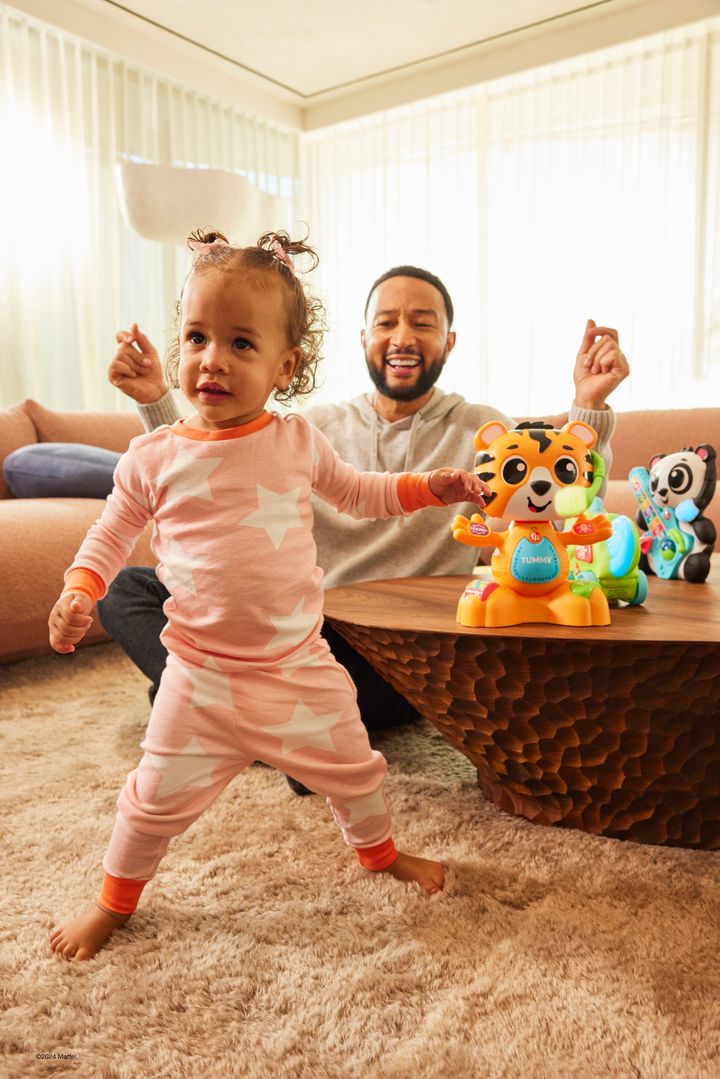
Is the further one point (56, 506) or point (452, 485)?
point (56, 506)

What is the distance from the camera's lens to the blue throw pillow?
8.28ft

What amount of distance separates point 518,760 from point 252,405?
639 millimetres

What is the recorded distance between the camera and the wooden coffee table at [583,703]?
3.33ft

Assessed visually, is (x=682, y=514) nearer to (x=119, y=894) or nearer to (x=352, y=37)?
(x=119, y=894)

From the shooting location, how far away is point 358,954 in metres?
0.89

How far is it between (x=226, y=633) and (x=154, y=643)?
2.23ft

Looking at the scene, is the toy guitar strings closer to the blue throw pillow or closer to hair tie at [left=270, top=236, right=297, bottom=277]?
hair tie at [left=270, top=236, right=297, bottom=277]

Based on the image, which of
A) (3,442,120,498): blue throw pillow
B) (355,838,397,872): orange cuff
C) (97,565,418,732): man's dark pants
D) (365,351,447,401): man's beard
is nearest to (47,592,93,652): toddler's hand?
(355,838,397,872): orange cuff

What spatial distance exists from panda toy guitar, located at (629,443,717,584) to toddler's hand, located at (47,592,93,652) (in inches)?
38.4

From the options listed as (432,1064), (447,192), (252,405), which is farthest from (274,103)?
(432,1064)

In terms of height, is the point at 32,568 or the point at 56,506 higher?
the point at 56,506

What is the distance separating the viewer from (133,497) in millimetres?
983

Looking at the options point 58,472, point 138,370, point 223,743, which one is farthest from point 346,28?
point 223,743

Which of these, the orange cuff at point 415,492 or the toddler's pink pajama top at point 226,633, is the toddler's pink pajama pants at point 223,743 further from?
the orange cuff at point 415,492
